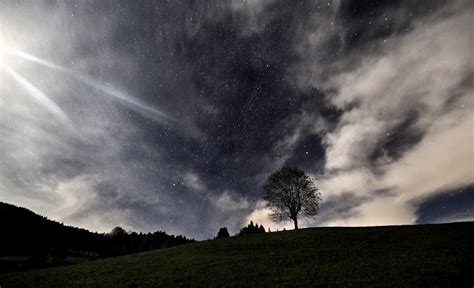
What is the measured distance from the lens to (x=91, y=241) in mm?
99438

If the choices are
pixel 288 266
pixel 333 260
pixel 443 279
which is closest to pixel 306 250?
pixel 333 260

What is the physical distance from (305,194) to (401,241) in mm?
27708

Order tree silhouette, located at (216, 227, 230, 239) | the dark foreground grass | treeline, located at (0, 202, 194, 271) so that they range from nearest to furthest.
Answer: the dark foreground grass < treeline, located at (0, 202, 194, 271) < tree silhouette, located at (216, 227, 230, 239)

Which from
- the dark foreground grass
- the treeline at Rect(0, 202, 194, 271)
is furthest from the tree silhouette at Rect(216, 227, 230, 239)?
the dark foreground grass

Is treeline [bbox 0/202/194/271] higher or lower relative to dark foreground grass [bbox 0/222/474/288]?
higher

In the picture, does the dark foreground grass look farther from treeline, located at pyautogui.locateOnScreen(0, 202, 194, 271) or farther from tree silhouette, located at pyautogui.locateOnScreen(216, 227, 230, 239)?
tree silhouette, located at pyautogui.locateOnScreen(216, 227, 230, 239)

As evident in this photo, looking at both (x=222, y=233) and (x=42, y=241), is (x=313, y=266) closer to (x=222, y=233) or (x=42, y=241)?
(x=42, y=241)

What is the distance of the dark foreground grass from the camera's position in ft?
60.5

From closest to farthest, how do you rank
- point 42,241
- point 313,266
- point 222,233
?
point 313,266 → point 42,241 → point 222,233

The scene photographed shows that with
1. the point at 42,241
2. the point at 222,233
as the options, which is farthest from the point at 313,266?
the point at 222,233

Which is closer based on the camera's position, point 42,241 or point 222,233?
point 42,241

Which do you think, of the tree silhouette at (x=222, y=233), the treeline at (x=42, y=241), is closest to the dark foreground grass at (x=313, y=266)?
the treeline at (x=42, y=241)

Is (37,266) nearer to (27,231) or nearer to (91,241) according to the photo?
(27,231)

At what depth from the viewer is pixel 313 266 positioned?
23.1m
